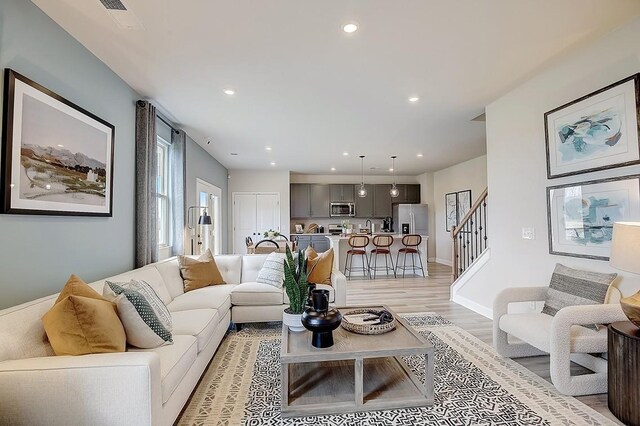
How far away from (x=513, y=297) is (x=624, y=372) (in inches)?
37.6

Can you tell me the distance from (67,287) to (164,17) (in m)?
1.83

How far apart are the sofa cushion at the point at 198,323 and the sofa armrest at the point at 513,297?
2.47 meters

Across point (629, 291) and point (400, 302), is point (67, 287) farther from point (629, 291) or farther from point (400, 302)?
point (400, 302)

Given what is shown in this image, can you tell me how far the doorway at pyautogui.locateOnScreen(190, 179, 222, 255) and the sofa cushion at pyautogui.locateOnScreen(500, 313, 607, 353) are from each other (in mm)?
4405

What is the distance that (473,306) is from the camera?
437cm

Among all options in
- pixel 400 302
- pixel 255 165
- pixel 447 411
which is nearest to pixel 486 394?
pixel 447 411

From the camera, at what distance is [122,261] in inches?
123

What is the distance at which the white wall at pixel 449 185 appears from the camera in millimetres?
7211

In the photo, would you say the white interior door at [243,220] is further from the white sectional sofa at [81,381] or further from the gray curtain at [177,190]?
the white sectional sofa at [81,381]

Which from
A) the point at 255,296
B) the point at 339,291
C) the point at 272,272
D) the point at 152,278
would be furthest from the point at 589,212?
the point at 152,278

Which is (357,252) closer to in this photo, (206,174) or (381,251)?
(381,251)

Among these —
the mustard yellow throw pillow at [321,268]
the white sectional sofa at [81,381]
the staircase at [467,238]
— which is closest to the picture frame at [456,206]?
the staircase at [467,238]

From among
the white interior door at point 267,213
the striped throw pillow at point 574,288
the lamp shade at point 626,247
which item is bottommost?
the striped throw pillow at point 574,288

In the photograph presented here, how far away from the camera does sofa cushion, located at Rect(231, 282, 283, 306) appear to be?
353 centimetres
